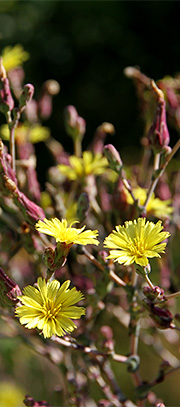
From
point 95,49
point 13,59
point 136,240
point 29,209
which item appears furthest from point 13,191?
point 95,49

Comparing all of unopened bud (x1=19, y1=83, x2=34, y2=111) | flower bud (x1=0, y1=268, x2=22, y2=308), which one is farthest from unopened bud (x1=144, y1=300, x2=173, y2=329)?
unopened bud (x1=19, y1=83, x2=34, y2=111)

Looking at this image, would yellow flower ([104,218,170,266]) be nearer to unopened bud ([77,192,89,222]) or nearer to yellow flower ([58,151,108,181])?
unopened bud ([77,192,89,222])

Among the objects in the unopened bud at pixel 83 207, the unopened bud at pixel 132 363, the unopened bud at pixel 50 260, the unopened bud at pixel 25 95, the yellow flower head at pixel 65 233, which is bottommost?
the unopened bud at pixel 132 363

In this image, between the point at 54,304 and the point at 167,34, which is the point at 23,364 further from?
the point at 167,34

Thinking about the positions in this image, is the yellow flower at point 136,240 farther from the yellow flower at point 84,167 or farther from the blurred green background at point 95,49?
the blurred green background at point 95,49

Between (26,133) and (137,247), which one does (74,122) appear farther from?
(137,247)

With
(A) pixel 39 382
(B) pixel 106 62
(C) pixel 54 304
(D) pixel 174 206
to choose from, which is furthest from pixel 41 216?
(B) pixel 106 62

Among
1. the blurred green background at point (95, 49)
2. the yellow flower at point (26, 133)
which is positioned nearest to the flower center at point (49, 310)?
the yellow flower at point (26, 133)

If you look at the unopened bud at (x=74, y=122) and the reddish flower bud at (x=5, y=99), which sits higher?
the reddish flower bud at (x=5, y=99)
